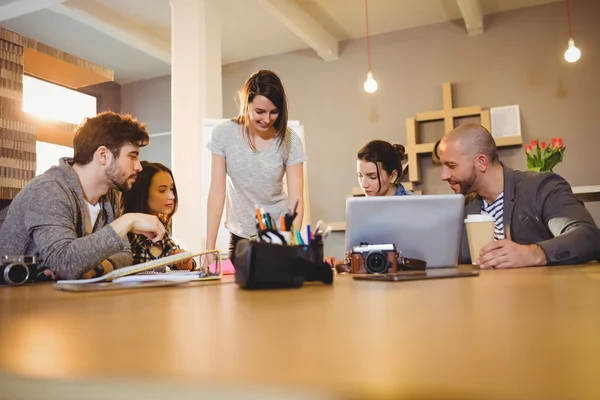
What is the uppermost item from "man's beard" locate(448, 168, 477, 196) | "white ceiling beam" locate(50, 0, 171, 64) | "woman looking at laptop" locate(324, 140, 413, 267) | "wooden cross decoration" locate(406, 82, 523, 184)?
"white ceiling beam" locate(50, 0, 171, 64)

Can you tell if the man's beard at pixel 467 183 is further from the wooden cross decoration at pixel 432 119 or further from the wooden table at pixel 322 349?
the wooden cross decoration at pixel 432 119

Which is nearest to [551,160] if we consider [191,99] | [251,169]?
[251,169]

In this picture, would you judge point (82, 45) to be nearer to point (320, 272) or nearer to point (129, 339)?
point (320, 272)

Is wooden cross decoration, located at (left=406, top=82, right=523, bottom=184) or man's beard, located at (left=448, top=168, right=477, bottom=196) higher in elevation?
wooden cross decoration, located at (left=406, top=82, right=523, bottom=184)

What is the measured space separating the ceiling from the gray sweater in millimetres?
2437

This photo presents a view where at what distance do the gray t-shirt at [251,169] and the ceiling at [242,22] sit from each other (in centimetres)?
189

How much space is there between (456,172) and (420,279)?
1262 mm

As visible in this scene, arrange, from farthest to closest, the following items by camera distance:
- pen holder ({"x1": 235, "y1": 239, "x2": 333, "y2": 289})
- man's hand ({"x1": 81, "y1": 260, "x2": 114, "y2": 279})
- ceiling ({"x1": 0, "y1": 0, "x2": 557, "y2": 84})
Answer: ceiling ({"x1": 0, "y1": 0, "x2": 557, "y2": 84}), man's hand ({"x1": 81, "y1": 260, "x2": 114, "y2": 279}), pen holder ({"x1": 235, "y1": 239, "x2": 333, "y2": 289})

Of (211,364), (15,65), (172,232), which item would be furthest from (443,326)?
(15,65)

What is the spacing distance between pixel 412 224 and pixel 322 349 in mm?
923

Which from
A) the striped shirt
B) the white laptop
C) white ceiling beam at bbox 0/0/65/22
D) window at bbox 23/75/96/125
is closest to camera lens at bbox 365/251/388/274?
the white laptop

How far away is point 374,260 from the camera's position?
3.28 ft

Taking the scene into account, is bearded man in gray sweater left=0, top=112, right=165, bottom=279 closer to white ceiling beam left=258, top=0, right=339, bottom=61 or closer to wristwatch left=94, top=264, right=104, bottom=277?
wristwatch left=94, top=264, right=104, bottom=277

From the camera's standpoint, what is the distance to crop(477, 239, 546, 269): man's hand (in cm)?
113
